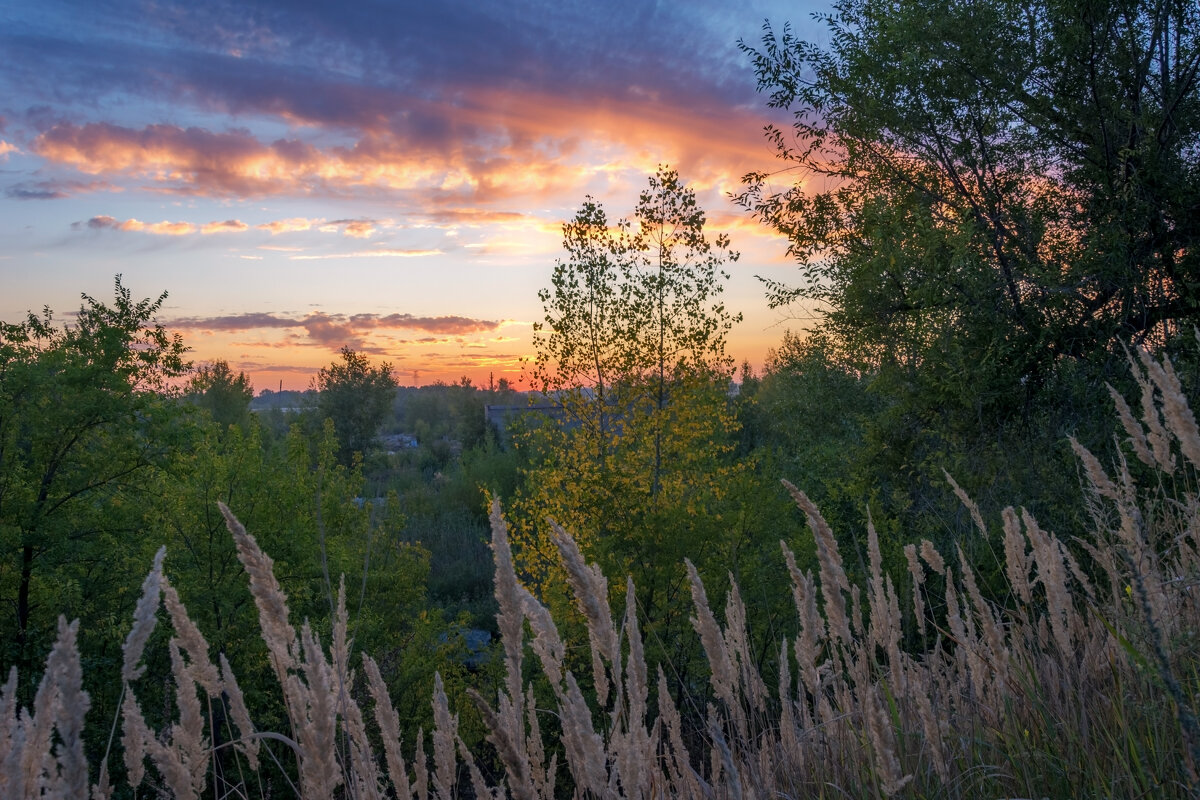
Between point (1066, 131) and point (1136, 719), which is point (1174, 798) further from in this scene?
point (1066, 131)

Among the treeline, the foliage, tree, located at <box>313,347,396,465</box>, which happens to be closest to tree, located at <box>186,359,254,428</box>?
tree, located at <box>313,347,396,465</box>

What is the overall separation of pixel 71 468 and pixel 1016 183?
1730cm

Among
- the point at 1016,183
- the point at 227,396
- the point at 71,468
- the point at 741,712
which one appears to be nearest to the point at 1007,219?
the point at 1016,183

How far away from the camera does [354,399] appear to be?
57312 millimetres

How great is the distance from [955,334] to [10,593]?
16.0 metres

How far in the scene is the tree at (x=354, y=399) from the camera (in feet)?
186

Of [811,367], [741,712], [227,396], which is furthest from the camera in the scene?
[227,396]

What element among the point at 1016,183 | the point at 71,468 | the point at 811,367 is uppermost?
the point at 1016,183

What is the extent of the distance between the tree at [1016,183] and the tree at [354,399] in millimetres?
48447

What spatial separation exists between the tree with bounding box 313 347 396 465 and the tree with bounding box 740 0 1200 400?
159 ft

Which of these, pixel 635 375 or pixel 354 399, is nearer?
pixel 635 375

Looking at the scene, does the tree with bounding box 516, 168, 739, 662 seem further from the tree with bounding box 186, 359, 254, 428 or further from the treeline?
the tree with bounding box 186, 359, 254, 428

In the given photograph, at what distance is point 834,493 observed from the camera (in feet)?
50.3

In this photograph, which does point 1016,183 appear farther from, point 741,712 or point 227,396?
point 227,396
